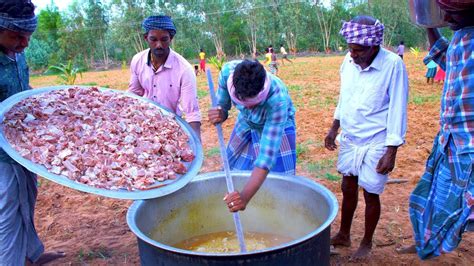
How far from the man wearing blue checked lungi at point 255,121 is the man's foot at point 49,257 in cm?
144

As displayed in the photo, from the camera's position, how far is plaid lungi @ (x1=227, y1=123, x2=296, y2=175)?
9.16 ft

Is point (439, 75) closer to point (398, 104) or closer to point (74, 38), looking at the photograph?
point (398, 104)

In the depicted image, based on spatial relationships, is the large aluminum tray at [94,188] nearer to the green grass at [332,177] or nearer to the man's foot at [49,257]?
the man's foot at [49,257]

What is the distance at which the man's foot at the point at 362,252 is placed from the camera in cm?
293

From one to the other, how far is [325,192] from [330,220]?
33 centimetres

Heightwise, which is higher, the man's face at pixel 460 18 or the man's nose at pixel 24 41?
the man's face at pixel 460 18

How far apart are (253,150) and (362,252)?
1018 mm

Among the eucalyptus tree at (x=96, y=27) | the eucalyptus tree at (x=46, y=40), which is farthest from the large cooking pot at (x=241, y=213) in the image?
the eucalyptus tree at (x=96, y=27)

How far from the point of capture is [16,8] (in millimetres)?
2084

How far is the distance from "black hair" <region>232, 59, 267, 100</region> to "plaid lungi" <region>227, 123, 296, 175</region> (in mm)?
689

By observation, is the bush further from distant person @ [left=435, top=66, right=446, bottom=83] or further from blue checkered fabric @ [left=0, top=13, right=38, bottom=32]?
blue checkered fabric @ [left=0, top=13, right=38, bottom=32]

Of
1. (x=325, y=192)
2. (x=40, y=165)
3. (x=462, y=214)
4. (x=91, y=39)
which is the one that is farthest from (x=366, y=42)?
(x=91, y=39)

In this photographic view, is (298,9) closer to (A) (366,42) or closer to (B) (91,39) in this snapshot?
(B) (91,39)

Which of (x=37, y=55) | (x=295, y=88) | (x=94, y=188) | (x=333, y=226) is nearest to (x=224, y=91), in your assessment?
(x=94, y=188)
